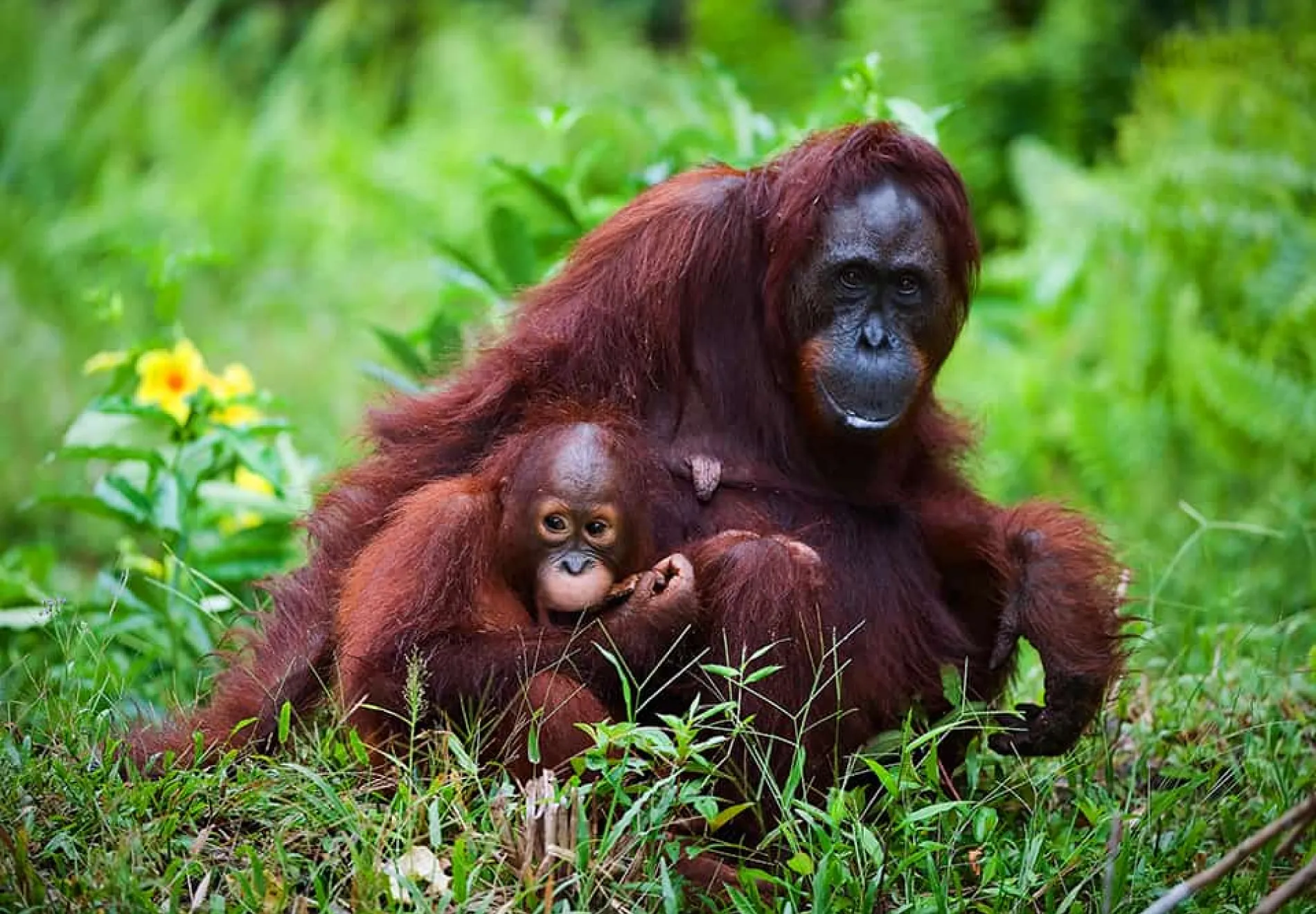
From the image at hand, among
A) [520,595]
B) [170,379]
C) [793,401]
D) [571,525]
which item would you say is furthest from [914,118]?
[170,379]

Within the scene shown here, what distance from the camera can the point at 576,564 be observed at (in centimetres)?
396

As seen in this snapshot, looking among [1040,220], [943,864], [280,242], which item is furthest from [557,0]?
[943,864]

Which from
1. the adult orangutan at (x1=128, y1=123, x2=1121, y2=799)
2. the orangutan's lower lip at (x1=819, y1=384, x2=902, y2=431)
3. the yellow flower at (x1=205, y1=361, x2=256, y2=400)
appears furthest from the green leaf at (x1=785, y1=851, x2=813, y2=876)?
the yellow flower at (x1=205, y1=361, x2=256, y2=400)

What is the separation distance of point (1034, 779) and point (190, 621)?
2861mm

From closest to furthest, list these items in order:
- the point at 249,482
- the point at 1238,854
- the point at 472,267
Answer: the point at 1238,854, the point at 472,267, the point at 249,482

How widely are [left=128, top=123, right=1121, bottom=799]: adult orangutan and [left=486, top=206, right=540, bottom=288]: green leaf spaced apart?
1510 millimetres

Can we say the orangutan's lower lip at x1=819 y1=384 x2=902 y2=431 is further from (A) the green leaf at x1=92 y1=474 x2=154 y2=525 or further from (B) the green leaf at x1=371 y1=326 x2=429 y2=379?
(A) the green leaf at x1=92 y1=474 x2=154 y2=525

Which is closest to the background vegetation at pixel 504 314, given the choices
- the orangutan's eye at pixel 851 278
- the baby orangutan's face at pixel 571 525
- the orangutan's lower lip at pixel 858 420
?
the baby orangutan's face at pixel 571 525

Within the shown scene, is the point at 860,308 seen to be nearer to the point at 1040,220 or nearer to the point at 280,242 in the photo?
the point at 1040,220

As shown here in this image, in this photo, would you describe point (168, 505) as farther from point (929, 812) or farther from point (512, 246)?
point (929, 812)

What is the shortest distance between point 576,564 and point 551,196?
2398 mm

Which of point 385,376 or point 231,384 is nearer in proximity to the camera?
point 385,376

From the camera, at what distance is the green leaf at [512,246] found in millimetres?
5875

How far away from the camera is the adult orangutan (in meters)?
4.16
